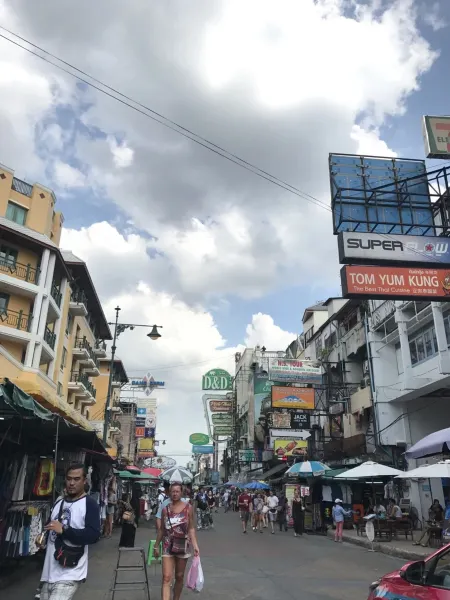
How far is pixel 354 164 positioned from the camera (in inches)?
661

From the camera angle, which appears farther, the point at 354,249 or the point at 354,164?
the point at 354,164

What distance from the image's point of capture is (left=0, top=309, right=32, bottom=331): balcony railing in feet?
90.8

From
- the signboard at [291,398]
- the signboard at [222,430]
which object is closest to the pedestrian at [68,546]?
the signboard at [291,398]

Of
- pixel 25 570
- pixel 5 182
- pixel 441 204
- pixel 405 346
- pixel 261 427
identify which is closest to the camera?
pixel 25 570

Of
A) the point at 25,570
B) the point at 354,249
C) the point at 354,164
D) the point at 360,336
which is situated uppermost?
the point at 354,164

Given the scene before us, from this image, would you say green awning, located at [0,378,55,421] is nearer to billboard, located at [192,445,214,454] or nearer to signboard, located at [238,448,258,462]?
signboard, located at [238,448,258,462]

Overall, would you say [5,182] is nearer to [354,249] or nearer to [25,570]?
[354,249]

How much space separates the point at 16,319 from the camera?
2816cm

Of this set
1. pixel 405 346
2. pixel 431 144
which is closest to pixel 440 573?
pixel 431 144

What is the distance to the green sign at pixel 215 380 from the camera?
182 feet

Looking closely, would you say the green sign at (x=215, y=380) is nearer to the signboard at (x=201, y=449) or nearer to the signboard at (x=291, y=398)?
the signboard at (x=201, y=449)

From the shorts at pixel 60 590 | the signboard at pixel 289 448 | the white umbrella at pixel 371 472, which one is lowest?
the shorts at pixel 60 590

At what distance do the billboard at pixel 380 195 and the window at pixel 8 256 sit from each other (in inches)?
798

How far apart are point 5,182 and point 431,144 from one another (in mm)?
24358
